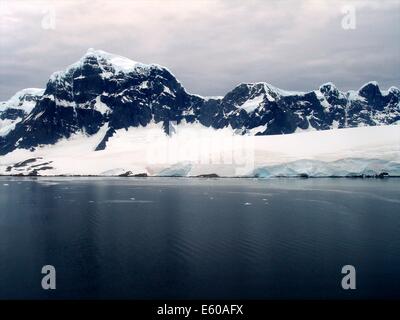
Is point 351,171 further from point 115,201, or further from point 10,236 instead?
point 10,236

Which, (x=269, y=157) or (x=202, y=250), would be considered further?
(x=269, y=157)

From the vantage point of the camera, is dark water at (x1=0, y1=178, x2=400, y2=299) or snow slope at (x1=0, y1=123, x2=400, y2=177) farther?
snow slope at (x1=0, y1=123, x2=400, y2=177)

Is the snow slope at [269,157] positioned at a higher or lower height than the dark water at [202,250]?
higher

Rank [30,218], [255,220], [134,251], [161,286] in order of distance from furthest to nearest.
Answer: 1. [30,218]
2. [255,220]
3. [134,251]
4. [161,286]

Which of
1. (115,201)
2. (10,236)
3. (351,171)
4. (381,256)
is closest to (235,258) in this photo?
(381,256)

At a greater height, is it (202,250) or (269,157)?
(269,157)

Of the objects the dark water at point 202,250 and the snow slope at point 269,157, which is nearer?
the dark water at point 202,250

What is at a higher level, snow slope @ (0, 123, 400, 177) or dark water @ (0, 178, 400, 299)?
snow slope @ (0, 123, 400, 177)
